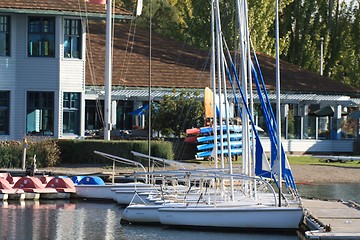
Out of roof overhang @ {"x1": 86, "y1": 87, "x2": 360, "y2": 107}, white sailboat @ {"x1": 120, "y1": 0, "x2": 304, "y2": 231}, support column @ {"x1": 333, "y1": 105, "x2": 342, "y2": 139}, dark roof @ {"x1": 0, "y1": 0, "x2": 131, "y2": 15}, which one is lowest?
white sailboat @ {"x1": 120, "y1": 0, "x2": 304, "y2": 231}

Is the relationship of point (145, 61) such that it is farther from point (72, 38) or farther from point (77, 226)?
point (77, 226)

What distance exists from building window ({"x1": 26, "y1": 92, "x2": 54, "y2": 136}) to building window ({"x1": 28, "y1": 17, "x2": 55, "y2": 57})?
6.53 ft

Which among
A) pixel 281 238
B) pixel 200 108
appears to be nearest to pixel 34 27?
pixel 200 108

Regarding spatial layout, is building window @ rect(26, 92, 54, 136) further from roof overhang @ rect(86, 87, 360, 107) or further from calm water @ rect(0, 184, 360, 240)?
calm water @ rect(0, 184, 360, 240)

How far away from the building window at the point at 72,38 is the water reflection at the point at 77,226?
1414cm

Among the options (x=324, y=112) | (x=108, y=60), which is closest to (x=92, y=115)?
(x=108, y=60)

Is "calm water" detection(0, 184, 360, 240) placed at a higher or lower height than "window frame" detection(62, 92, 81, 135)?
lower

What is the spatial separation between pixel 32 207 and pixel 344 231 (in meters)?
14.5

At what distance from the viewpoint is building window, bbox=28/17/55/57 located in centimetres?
5394

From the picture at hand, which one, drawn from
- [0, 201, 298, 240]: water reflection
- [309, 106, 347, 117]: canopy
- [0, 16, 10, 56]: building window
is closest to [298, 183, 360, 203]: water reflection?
[0, 201, 298, 240]: water reflection

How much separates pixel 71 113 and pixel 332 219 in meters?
24.1

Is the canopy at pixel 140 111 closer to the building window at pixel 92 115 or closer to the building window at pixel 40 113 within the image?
the building window at pixel 92 115

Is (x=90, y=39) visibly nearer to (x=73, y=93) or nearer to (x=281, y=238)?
(x=73, y=93)

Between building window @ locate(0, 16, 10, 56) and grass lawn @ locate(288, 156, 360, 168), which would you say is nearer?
building window @ locate(0, 16, 10, 56)
